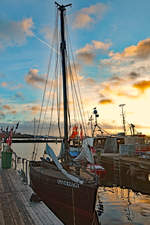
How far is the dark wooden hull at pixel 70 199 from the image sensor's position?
37.6 feet

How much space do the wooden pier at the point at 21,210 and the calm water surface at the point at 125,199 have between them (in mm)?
7561

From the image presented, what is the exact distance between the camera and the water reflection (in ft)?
50.4

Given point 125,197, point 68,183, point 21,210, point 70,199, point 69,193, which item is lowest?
point 125,197

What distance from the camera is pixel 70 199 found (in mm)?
12680

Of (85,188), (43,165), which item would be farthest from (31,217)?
(43,165)

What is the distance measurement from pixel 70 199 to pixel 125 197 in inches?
447

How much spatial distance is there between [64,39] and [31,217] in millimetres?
16999

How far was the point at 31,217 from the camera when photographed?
307 inches

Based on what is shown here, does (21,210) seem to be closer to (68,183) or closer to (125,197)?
(68,183)

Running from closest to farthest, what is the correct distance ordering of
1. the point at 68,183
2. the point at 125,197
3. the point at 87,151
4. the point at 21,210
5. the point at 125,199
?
the point at 21,210
the point at 68,183
the point at 87,151
the point at 125,199
the point at 125,197

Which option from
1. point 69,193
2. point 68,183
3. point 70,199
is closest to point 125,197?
point 70,199

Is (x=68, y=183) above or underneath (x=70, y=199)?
above

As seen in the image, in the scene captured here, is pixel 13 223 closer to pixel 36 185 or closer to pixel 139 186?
pixel 36 185

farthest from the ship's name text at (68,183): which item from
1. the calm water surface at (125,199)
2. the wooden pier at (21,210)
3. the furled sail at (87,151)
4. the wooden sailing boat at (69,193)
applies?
the calm water surface at (125,199)
